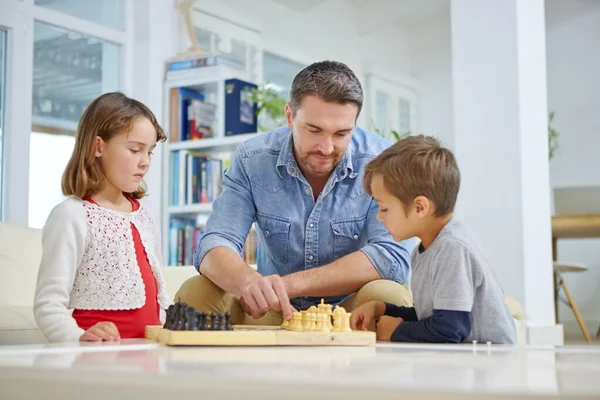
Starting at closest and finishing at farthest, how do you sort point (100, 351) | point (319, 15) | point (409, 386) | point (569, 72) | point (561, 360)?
point (409, 386), point (561, 360), point (100, 351), point (319, 15), point (569, 72)

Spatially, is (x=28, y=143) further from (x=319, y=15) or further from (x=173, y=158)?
(x=319, y=15)

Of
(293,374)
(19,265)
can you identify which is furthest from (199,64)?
(293,374)

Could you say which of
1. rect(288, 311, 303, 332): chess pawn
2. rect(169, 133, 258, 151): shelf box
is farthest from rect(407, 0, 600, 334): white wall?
rect(288, 311, 303, 332): chess pawn

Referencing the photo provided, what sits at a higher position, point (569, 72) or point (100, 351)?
point (569, 72)

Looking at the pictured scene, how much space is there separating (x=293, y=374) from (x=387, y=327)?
87 centimetres

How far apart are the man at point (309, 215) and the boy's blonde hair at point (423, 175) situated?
1.25ft

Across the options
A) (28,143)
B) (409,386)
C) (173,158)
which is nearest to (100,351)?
(409,386)

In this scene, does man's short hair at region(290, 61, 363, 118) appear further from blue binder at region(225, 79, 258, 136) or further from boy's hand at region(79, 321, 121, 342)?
blue binder at region(225, 79, 258, 136)

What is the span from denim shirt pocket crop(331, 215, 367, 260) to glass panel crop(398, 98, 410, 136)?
20.5 feet

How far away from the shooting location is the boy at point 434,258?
1416 mm

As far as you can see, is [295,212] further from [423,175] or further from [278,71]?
[278,71]

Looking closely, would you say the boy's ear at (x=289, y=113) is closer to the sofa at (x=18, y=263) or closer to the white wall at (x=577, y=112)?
the sofa at (x=18, y=263)

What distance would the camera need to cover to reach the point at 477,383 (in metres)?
0.63

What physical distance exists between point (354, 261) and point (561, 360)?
0.96 m
